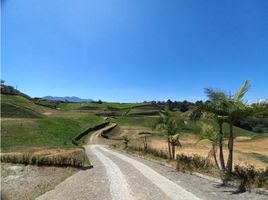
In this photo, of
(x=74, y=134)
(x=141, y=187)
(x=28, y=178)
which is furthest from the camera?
(x=74, y=134)

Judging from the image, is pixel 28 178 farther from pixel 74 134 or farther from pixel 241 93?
pixel 74 134

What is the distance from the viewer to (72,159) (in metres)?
33.6

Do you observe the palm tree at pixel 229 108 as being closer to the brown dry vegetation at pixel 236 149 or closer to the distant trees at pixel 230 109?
the distant trees at pixel 230 109

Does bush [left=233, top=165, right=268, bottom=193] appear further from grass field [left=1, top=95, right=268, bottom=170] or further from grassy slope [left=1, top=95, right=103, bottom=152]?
grassy slope [left=1, top=95, right=103, bottom=152]

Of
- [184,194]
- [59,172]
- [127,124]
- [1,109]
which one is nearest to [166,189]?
[184,194]

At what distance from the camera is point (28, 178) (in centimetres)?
3112

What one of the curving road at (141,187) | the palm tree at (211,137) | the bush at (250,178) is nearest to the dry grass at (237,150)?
the palm tree at (211,137)

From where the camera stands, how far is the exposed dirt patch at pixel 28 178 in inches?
991

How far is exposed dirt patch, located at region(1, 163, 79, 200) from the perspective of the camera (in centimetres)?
2518

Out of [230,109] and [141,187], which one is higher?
[230,109]

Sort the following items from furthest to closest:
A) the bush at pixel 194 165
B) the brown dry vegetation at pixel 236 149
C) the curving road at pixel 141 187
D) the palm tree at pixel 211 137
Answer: the brown dry vegetation at pixel 236 149
the bush at pixel 194 165
the palm tree at pixel 211 137
the curving road at pixel 141 187

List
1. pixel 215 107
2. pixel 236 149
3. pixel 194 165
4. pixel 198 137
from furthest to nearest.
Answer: pixel 236 149 < pixel 198 137 < pixel 194 165 < pixel 215 107

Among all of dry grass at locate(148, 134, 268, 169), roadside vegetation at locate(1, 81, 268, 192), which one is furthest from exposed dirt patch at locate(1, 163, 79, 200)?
dry grass at locate(148, 134, 268, 169)

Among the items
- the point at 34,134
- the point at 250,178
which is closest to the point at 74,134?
the point at 34,134
